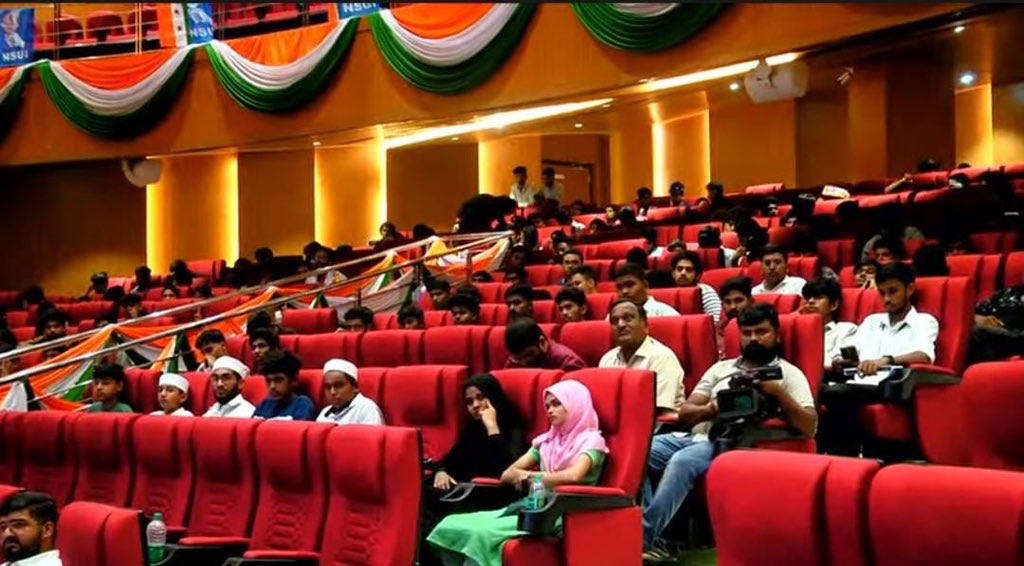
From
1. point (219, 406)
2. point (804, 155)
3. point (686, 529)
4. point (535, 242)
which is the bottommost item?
point (686, 529)

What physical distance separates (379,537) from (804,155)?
10408 millimetres

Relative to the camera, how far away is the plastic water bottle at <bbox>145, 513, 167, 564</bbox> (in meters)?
3.34

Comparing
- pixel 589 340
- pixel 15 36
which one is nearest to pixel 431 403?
pixel 589 340

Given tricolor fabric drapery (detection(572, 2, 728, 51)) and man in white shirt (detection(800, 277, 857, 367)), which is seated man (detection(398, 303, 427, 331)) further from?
tricolor fabric drapery (detection(572, 2, 728, 51))

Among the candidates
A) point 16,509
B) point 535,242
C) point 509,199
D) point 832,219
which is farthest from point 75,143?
point 16,509

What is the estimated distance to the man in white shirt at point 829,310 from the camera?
187 inches

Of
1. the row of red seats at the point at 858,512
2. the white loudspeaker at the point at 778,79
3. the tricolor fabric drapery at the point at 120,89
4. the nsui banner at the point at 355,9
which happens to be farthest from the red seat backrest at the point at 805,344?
the tricolor fabric drapery at the point at 120,89

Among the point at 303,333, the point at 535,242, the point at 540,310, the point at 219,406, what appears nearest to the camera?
the point at 219,406

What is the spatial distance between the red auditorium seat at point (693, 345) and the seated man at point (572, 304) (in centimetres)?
90

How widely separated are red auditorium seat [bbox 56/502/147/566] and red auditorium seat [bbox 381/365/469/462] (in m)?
1.40

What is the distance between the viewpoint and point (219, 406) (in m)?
4.93

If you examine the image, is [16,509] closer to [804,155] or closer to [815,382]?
[815,382]

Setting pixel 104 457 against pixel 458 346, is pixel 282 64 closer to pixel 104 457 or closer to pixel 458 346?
pixel 458 346

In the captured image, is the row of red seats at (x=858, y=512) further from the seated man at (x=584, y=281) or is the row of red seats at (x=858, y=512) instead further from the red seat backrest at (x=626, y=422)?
the seated man at (x=584, y=281)
